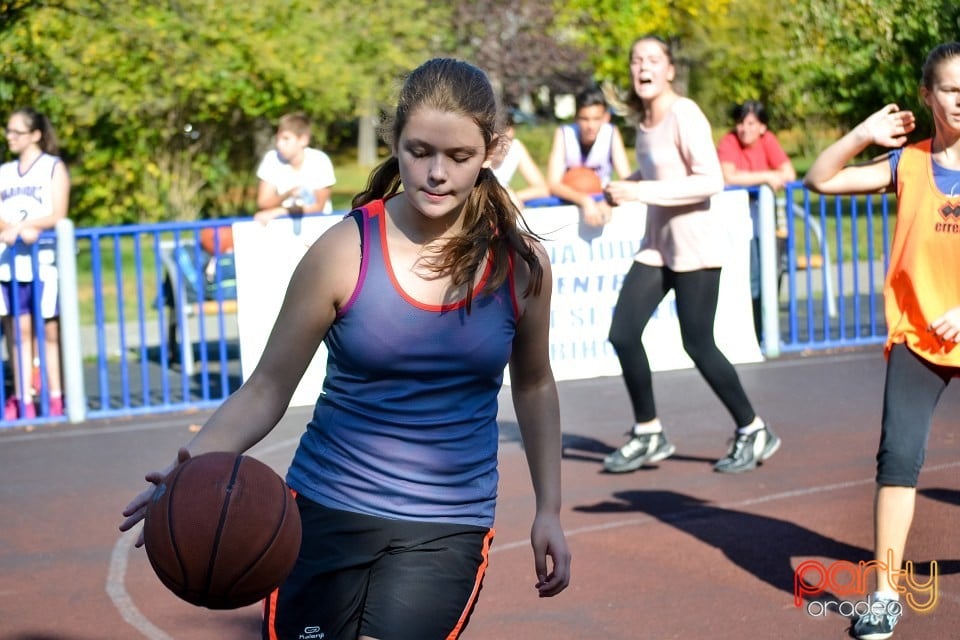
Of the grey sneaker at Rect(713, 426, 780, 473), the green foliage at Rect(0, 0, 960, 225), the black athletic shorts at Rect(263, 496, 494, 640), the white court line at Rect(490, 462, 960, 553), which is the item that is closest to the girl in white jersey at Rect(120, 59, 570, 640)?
the black athletic shorts at Rect(263, 496, 494, 640)

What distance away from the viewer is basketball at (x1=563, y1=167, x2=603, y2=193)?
1002 centimetres

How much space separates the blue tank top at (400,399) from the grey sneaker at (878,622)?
7.61 feet

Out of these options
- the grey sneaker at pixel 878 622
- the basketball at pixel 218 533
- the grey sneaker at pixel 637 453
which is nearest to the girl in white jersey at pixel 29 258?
the grey sneaker at pixel 637 453

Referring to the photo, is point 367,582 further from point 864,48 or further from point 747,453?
point 864,48

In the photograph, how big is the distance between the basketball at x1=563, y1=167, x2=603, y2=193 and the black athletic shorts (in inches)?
276

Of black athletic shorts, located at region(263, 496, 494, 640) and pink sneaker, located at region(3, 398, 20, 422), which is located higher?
black athletic shorts, located at region(263, 496, 494, 640)

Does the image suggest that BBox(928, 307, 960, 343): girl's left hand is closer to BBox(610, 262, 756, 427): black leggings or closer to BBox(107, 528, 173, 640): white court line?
BBox(610, 262, 756, 427): black leggings

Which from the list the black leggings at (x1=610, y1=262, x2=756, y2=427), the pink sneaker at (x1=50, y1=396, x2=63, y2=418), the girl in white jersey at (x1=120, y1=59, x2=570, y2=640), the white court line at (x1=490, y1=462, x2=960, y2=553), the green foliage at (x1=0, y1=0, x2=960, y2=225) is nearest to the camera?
the girl in white jersey at (x1=120, y1=59, x2=570, y2=640)

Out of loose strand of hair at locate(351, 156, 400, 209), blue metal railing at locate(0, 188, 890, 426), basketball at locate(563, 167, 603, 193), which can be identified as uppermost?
basketball at locate(563, 167, 603, 193)

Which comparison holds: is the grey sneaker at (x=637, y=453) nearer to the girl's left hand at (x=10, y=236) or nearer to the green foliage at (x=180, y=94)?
the girl's left hand at (x=10, y=236)

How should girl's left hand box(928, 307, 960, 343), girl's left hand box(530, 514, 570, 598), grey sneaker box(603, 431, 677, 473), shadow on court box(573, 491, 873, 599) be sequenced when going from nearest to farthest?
1. girl's left hand box(530, 514, 570, 598)
2. girl's left hand box(928, 307, 960, 343)
3. shadow on court box(573, 491, 873, 599)
4. grey sneaker box(603, 431, 677, 473)

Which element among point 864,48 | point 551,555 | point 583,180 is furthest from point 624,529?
point 864,48

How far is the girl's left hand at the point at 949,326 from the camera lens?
15.8 ft

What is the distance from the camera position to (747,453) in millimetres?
7625
